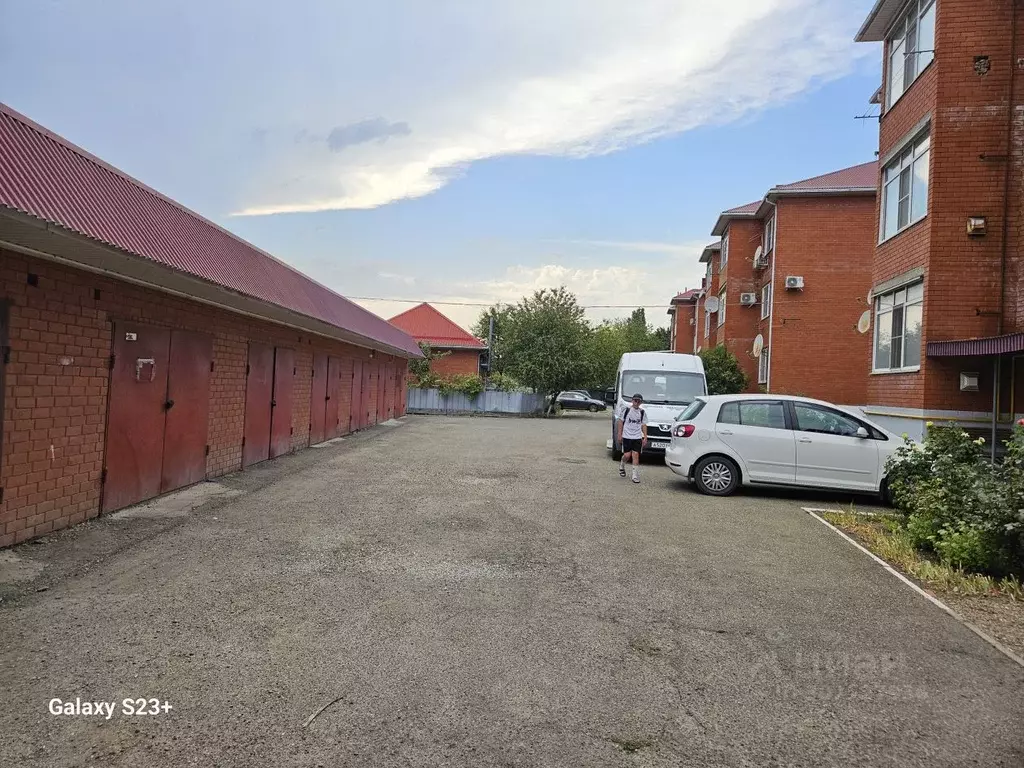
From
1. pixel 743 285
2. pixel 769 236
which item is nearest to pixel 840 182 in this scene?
pixel 769 236

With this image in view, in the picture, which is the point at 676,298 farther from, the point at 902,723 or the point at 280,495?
the point at 902,723

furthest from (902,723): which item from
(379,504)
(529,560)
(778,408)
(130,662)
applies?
(778,408)

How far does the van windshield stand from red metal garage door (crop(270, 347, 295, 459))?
7.59m

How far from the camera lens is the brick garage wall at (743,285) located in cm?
2942

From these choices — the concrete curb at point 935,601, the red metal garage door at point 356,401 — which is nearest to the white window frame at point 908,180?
the concrete curb at point 935,601

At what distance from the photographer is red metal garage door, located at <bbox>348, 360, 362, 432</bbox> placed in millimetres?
19656

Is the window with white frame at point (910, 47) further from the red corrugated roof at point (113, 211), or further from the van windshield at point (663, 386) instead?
the red corrugated roof at point (113, 211)

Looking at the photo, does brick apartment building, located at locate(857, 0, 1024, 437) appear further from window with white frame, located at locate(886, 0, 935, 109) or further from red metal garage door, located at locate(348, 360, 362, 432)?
red metal garage door, located at locate(348, 360, 362, 432)

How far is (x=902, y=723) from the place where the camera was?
3.28m

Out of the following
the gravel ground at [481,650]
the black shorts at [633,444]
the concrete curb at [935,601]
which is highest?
the black shorts at [633,444]

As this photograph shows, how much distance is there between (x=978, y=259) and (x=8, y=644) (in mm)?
14070

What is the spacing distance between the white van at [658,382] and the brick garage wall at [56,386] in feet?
33.4

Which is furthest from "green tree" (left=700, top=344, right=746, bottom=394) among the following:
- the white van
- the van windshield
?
the van windshield

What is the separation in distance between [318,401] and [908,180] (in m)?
13.7
